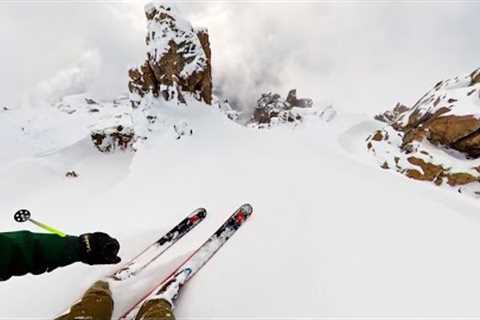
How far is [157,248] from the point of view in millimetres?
5250

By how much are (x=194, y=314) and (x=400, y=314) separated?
92.0 inches

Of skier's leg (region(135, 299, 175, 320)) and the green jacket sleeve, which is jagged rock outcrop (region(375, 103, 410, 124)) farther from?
the green jacket sleeve

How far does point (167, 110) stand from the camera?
1661 cm

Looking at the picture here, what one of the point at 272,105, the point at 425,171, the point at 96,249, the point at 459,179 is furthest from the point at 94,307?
the point at 272,105

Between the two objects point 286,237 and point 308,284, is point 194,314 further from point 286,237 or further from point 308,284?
point 286,237

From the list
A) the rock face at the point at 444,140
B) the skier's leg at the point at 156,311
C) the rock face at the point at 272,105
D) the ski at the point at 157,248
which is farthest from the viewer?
the rock face at the point at 272,105

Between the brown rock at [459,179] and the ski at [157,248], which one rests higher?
the brown rock at [459,179]

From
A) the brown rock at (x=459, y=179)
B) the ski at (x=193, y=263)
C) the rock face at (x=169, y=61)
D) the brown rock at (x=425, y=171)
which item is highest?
the brown rock at (x=425, y=171)

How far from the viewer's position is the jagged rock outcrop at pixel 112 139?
21.2 meters

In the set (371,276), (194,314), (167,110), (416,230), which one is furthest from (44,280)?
(167,110)

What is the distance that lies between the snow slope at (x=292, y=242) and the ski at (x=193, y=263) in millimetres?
143

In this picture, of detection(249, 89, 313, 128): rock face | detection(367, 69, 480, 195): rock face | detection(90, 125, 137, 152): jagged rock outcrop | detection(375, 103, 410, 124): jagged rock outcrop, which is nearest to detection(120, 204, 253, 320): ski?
detection(90, 125, 137, 152): jagged rock outcrop

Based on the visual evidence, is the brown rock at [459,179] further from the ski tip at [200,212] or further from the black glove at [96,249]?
the black glove at [96,249]

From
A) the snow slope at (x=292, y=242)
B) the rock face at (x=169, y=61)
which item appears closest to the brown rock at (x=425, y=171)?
the rock face at (x=169, y=61)
